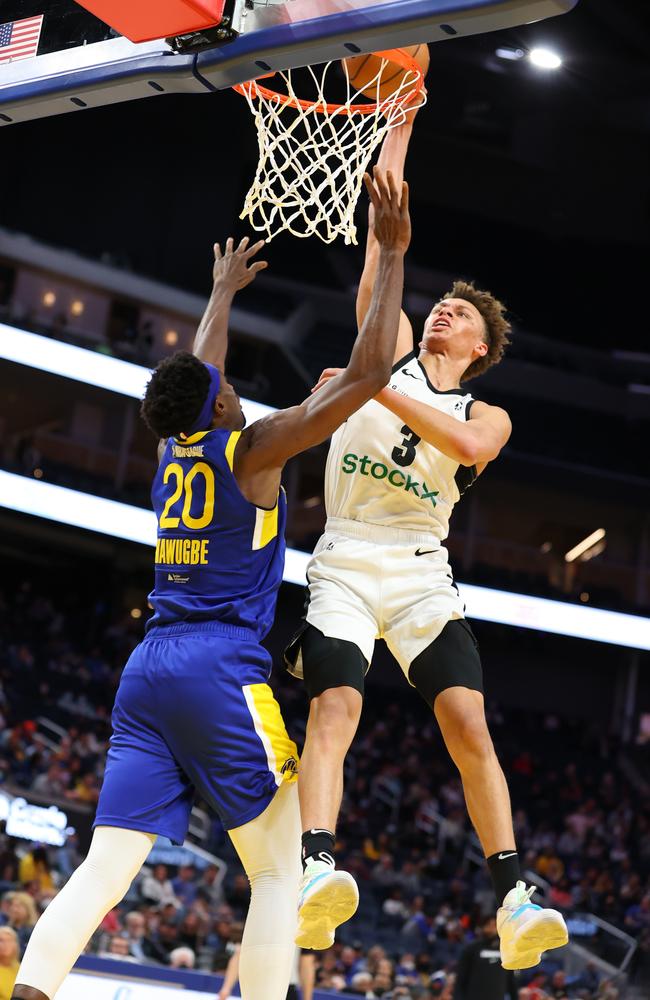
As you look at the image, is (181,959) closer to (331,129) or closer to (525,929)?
(525,929)

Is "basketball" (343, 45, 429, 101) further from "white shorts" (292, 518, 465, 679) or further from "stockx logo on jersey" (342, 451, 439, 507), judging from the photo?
"white shorts" (292, 518, 465, 679)

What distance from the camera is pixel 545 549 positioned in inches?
1049

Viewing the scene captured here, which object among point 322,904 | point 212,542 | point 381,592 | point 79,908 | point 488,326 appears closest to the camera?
point 79,908

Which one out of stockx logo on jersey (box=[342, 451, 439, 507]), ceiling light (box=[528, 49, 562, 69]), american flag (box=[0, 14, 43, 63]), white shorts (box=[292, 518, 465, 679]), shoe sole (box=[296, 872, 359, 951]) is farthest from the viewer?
ceiling light (box=[528, 49, 562, 69])

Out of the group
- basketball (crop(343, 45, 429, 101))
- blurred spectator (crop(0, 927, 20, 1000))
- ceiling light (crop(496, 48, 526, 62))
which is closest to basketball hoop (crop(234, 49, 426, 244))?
basketball (crop(343, 45, 429, 101))

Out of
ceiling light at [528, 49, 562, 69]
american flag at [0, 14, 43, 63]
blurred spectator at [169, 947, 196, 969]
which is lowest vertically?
blurred spectator at [169, 947, 196, 969]

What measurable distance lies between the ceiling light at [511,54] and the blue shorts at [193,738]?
50.5 ft

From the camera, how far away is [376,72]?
477 cm

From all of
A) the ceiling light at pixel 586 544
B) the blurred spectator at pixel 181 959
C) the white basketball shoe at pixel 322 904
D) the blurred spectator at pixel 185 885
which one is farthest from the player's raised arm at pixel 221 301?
the ceiling light at pixel 586 544

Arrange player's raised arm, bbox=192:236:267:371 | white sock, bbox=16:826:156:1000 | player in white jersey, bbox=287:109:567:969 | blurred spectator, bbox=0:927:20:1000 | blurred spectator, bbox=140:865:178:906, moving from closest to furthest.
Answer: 1. white sock, bbox=16:826:156:1000
2. player in white jersey, bbox=287:109:567:969
3. player's raised arm, bbox=192:236:267:371
4. blurred spectator, bbox=0:927:20:1000
5. blurred spectator, bbox=140:865:178:906

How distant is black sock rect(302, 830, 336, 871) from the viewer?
366 centimetres

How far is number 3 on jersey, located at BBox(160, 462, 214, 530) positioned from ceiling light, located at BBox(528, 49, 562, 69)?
48.1 feet

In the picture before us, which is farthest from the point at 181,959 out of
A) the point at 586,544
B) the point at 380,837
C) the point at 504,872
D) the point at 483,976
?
the point at 586,544

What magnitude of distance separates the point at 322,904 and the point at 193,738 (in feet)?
1.98
